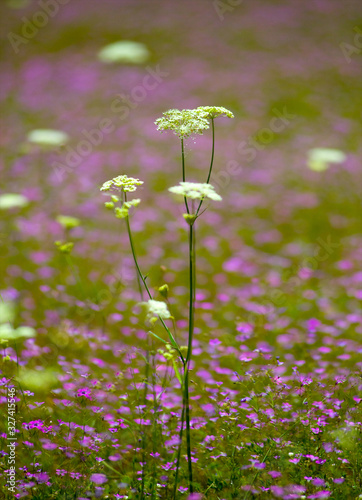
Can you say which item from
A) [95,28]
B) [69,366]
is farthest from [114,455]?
[95,28]

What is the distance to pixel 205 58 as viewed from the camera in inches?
511

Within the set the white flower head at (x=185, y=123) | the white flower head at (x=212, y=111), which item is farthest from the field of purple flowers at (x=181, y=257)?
the white flower head at (x=212, y=111)

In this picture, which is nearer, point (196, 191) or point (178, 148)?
point (196, 191)

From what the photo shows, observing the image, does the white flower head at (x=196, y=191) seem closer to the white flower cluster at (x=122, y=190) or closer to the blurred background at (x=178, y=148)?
the white flower cluster at (x=122, y=190)

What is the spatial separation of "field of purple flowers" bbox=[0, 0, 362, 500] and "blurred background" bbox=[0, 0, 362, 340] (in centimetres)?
4

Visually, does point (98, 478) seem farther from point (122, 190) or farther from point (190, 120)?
point (190, 120)

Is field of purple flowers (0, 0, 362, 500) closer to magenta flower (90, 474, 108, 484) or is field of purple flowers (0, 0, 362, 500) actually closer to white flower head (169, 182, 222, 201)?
magenta flower (90, 474, 108, 484)

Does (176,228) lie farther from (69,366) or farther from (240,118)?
(240,118)

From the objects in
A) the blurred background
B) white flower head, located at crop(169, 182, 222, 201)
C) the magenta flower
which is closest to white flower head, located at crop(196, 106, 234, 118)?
white flower head, located at crop(169, 182, 222, 201)

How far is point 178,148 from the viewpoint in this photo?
892 centimetres

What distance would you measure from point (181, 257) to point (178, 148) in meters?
3.69

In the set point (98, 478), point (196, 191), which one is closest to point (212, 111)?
point (196, 191)

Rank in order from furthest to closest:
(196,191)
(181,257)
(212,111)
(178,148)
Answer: (178,148), (181,257), (212,111), (196,191)

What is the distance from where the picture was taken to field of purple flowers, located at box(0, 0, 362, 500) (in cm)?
240
